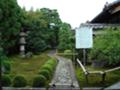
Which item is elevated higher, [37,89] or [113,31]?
[113,31]

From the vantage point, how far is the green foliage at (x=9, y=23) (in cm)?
3684

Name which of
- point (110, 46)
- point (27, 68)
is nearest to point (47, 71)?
point (110, 46)

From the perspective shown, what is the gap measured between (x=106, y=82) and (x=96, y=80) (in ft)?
1.86

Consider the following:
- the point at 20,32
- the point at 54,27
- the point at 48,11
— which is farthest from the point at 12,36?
the point at 48,11

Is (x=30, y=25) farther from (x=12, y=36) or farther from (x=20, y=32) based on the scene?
(x=12, y=36)

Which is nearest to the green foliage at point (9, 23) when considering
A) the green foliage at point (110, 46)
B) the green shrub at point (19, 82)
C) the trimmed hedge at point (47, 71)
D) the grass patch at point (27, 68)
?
the grass patch at point (27, 68)

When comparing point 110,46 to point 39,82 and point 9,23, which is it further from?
point 9,23

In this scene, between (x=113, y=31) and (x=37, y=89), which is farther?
(x=113, y=31)

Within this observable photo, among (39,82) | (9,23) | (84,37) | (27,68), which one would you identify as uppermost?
(9,23)

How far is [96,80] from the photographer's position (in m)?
A: 19.1

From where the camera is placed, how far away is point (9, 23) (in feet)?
126

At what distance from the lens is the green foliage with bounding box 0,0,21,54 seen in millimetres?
36844

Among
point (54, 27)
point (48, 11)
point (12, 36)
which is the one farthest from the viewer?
point (48, 11)

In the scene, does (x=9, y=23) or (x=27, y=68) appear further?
(x=9, y=23)
